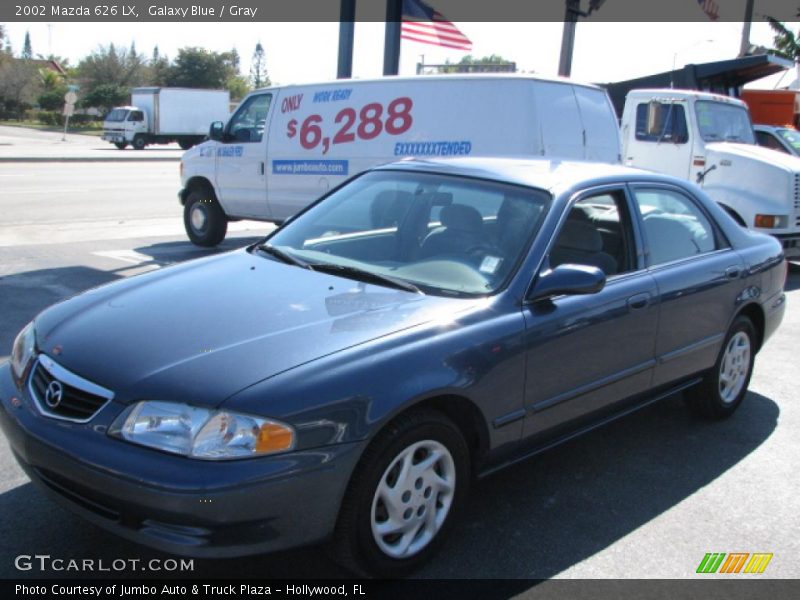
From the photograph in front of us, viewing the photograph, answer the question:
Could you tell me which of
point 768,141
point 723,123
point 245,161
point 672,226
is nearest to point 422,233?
point 672,226

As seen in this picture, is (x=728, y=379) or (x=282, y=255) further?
(x=728, y=379)

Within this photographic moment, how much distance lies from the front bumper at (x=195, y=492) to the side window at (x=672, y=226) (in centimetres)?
243

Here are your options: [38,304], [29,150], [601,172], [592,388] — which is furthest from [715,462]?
[29,150]

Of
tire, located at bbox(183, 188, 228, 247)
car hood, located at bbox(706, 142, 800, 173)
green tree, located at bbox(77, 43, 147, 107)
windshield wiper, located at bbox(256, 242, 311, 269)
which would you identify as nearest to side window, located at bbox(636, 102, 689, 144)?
car hood, located at bbox(706, 142, 800, 173)

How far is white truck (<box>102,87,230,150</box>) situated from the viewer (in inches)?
1597

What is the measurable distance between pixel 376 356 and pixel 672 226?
97.6 inches

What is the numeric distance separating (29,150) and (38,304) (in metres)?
27.6

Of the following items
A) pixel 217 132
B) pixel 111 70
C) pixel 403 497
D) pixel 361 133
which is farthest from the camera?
pixel 111 70

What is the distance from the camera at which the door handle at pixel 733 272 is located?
495 centimetres

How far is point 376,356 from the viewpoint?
120 inches

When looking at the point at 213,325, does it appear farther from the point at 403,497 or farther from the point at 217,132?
the point at 217,132

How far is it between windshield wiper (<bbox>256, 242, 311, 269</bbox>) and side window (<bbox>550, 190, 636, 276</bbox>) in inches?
47.5

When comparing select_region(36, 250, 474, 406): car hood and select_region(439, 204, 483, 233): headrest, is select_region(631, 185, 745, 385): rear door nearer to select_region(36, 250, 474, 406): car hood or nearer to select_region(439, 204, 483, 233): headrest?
select_region(439, 204, 483, 233): headrest

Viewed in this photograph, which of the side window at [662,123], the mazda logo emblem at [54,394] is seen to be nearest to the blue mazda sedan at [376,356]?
the mazda logo emblem at [54,394]
